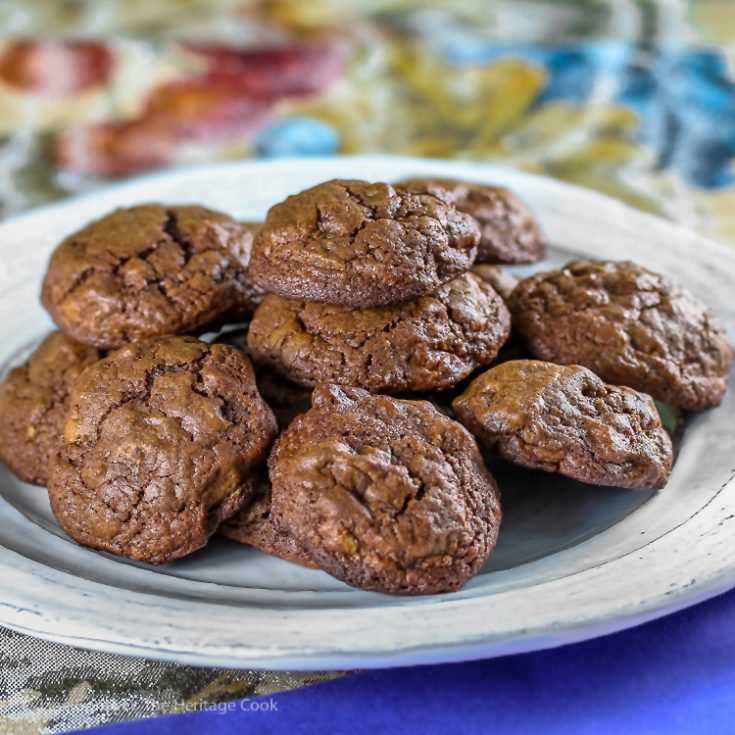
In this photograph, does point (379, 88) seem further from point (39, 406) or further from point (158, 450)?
point (158, 450)

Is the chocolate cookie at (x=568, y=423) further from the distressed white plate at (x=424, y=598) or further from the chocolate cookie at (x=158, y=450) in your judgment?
the chocolate cookie at (x=158, y=450)

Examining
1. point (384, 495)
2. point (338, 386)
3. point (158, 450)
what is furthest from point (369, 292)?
point (158, 450)

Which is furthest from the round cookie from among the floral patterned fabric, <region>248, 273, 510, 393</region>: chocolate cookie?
the floral patterned fabric

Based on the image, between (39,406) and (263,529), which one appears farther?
(39,406)

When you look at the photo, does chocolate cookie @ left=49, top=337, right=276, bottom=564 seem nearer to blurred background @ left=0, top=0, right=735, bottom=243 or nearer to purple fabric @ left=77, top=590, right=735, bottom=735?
purple fabric @ left=77, top=590, right=735, bottom=735

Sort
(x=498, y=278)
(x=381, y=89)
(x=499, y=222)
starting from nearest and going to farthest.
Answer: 1. (x=498, y=278)
2. (x=499, y=222)
3. (x=381, y=89)

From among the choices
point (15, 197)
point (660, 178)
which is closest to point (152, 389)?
point (15, 197)
